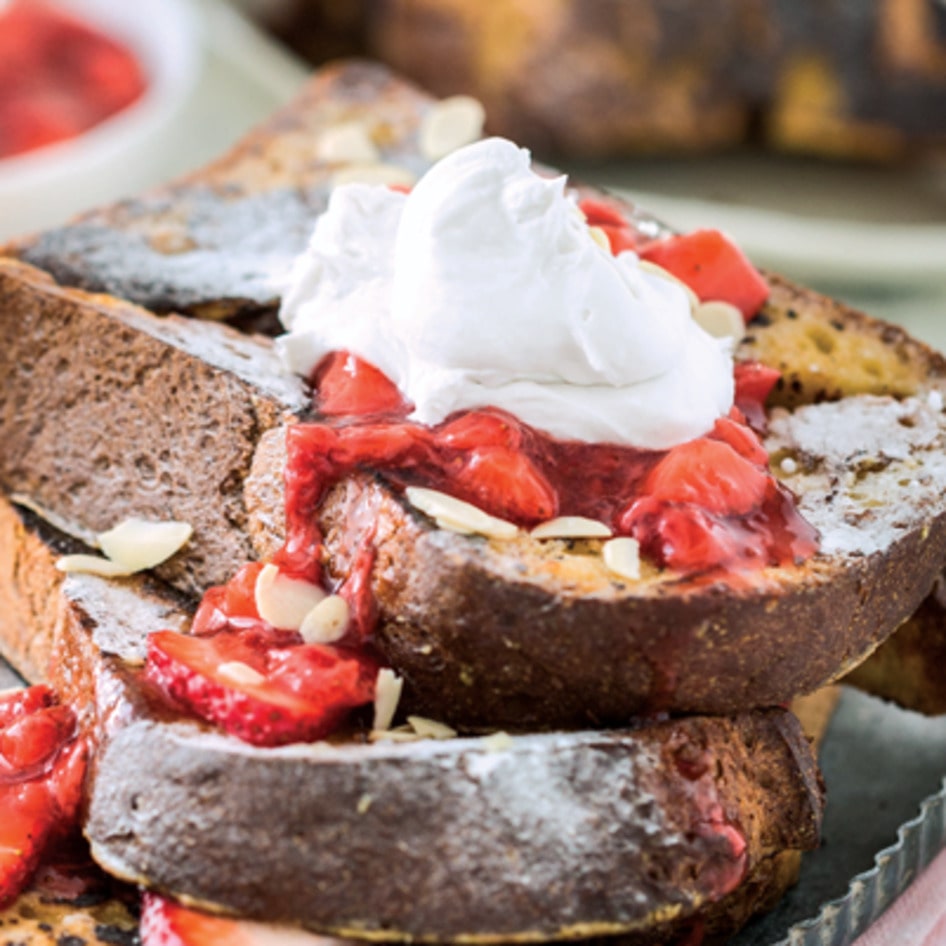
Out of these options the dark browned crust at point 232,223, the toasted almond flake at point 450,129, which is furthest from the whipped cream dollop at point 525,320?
the toasted almond flake at point 450,129

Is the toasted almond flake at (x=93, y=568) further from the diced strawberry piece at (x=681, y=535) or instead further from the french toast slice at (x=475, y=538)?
the diced strawberry piece at (x=681, y=535)

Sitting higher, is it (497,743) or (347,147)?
(347,147)

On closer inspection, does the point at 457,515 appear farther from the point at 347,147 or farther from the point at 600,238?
the point at 347,147

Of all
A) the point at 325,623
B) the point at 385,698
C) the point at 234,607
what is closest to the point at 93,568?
the point at 234,607

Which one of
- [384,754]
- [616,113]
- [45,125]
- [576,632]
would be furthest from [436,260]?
[616,113]

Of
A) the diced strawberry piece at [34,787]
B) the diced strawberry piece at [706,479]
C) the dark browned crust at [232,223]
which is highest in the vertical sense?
the diced strawberry piece at [706,479]

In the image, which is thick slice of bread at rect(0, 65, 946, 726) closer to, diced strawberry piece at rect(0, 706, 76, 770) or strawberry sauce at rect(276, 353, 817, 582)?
strawberry sauce at rect(276, 353, 817, 582)
